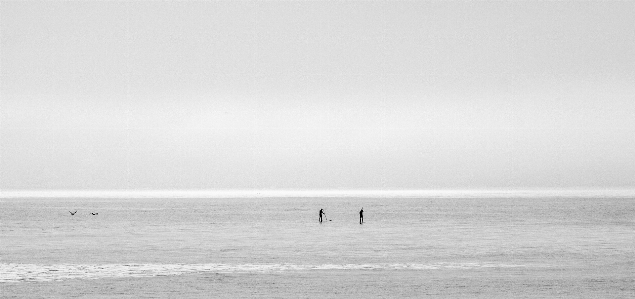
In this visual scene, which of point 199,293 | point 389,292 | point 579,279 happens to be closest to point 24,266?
point 199,293

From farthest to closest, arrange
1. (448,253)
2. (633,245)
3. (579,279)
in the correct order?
1. (633,245)
2. (448,253)
3. (579,279)

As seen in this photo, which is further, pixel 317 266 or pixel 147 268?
pixel 317 266

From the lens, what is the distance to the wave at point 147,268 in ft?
100

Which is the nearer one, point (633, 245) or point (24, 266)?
point (24, 266)

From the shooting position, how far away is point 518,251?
41.7 meters

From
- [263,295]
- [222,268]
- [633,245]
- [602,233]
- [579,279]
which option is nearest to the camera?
[263,295]

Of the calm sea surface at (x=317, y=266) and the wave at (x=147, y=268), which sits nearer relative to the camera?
the calm sea surface at (x=317, y=266)

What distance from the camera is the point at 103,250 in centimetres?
4219

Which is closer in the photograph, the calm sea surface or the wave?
the calm sea surface

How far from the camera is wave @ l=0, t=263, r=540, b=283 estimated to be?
100ft

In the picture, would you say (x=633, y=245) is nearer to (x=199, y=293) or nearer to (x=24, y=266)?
(x=199, y=293)

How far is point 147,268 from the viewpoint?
108 ft

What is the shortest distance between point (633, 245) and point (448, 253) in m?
11.5

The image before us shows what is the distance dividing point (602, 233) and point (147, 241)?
2969 centimetres
